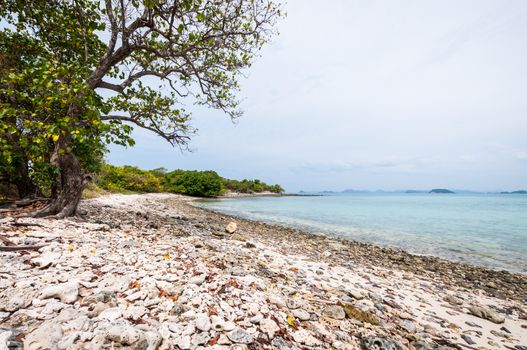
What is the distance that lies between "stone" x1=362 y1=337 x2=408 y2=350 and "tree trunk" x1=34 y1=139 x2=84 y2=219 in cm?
1070

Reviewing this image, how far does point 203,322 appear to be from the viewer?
3.43 m

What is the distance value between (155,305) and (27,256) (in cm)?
322

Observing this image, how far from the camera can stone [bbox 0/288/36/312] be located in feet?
10.1

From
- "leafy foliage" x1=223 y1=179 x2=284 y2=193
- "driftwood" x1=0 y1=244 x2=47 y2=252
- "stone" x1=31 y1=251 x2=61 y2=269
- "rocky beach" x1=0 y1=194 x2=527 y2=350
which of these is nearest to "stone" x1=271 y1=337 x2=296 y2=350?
"rocky beach" x1=0 y1=194 x2=527 y2=350

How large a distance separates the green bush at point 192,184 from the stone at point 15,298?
7631cm

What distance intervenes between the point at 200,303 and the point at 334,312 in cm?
265

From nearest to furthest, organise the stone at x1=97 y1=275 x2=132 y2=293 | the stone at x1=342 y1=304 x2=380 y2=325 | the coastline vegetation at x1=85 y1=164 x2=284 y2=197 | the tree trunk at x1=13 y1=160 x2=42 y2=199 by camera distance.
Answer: the stone at x1=97 y1=275 x2=132 y2=293, the stone at x1=342 y1=304 x2=380 y2=325, the tree trunk at x1=13 y1=160 x2=42 y2=199, the coastline vegetation at x1=85 y1=164 x2=284 y2=197

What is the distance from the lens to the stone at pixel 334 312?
4417mm

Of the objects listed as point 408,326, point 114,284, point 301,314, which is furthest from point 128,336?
point 408,326

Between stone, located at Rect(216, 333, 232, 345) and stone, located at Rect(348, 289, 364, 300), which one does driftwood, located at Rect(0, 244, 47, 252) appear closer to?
stone, located at Rect(216, 333, 232, 345)

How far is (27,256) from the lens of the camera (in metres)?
4.62

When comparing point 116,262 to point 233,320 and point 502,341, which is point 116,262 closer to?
point 233,320

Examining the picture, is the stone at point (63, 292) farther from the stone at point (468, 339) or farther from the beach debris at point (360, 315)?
the stone at point (468, 339)

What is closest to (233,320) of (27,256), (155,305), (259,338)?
(259,338)
